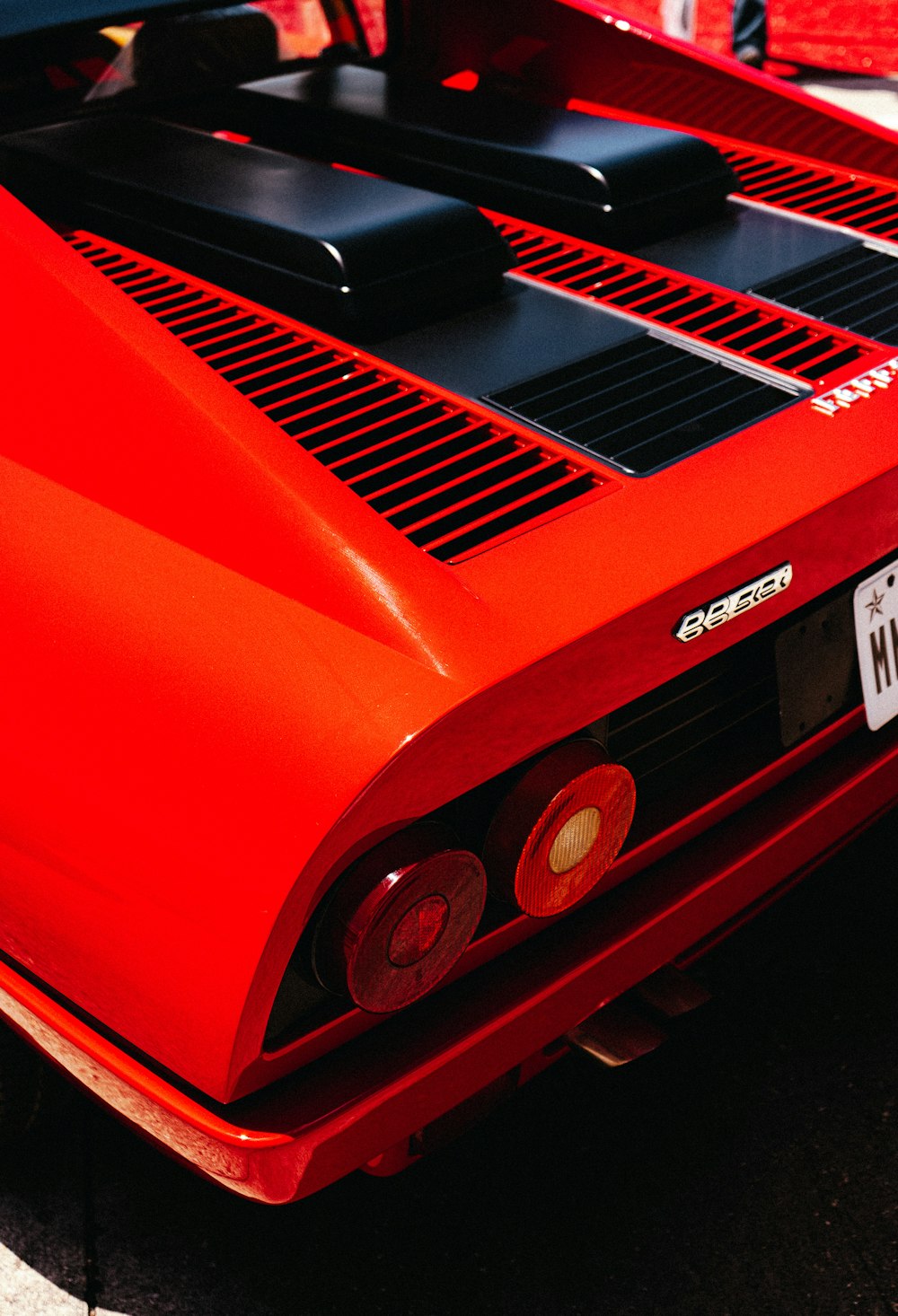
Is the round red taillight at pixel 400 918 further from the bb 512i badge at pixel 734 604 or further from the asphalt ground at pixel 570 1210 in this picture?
the asphalt ground at pixel 570 1210

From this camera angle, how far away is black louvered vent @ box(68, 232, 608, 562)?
5.34 ft

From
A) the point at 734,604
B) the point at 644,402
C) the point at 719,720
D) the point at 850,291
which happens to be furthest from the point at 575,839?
the point at 850,291

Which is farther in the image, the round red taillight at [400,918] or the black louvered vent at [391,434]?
the black louvered vent at [391,434]

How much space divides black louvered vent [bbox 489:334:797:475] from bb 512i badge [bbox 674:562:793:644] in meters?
0.23

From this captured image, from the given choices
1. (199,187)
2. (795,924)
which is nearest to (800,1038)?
(795,924)

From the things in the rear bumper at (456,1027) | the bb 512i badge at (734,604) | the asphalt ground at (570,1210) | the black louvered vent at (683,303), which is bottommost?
the asphalt ground at (570,1210)

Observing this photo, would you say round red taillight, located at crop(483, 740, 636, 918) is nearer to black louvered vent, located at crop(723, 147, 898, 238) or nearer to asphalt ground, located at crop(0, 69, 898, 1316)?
asphalt ground, located at crop(0, 69, 898, 1316)

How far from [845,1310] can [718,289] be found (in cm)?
159

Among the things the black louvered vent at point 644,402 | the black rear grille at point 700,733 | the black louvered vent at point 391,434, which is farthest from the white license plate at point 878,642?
the black louvered vent at point 391,434

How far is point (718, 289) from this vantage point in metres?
2.23

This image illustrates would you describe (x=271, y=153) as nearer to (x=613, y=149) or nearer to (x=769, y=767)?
(x=613, y=149)

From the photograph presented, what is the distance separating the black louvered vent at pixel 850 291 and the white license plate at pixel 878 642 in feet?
1.58

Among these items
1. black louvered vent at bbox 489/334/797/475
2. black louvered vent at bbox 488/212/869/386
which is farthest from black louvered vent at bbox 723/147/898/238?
black louvered vent at bbox 489/334/797/475

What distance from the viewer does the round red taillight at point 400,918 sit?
1329 mm
